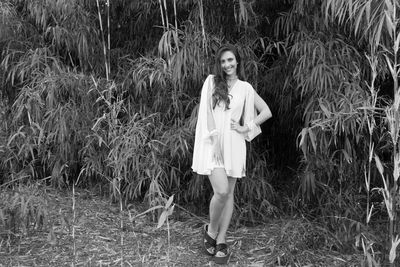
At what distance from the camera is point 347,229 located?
9.94 ft

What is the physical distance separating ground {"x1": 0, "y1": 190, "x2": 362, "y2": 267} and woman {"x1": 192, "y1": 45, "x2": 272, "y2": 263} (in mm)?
292

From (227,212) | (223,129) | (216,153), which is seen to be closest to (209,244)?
(227,212)

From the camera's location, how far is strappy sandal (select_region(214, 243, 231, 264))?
2789 mm

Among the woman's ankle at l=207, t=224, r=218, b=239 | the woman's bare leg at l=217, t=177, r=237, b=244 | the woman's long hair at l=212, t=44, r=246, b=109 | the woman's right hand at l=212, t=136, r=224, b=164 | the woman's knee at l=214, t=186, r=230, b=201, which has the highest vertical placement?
the woman's long hair at l=212, t=44, r=246, b=109

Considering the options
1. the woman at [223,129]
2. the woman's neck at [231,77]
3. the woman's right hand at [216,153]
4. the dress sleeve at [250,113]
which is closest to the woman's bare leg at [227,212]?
the woman at [223,129]

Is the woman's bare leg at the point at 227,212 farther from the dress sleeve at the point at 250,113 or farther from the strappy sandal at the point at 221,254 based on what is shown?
the dress sleeve at the point at 250,113

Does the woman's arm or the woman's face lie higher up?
the woman's face

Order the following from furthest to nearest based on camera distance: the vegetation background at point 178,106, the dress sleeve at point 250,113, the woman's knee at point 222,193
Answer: the vegetation background at point 178,106
the dress sleeve at point 250,113
the woman's knee at point 222,193

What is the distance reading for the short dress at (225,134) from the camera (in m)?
2.67

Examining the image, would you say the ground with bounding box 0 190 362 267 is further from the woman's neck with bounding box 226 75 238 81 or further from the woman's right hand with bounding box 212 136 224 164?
the woman's neck with bounding box 226 75 238 81

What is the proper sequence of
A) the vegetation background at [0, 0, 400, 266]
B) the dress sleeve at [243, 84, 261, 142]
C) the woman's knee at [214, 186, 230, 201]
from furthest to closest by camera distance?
the vegetation background at [0, 0, 400, 266], the dress sleeve at [243, 84, 261, 142], the woman's knee at [214, 186, 230, 201]

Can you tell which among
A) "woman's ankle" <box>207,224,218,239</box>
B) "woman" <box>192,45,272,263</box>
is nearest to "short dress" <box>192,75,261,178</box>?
"woman" <box>192,45,272,263</box>

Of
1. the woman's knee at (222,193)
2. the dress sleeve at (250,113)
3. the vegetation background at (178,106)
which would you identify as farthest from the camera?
the vegetation background at (178,106)

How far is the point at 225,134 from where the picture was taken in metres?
2.71
